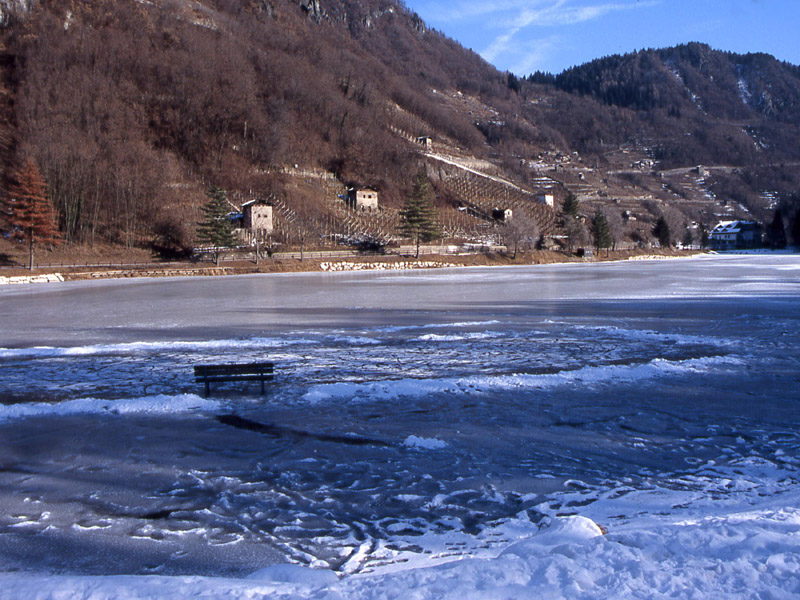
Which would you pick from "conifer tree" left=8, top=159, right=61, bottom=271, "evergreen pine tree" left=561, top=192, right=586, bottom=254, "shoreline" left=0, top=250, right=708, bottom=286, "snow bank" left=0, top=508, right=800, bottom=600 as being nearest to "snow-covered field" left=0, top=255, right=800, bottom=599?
"snow bank" left=0, top=508, right=800, bottom=600

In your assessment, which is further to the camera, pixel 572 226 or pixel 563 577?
pixel 572 226

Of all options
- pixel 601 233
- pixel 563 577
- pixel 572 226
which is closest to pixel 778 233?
pixel 601 233

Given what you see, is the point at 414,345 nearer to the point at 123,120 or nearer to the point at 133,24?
the point at 123,120

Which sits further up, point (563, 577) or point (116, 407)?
point (563, 577)

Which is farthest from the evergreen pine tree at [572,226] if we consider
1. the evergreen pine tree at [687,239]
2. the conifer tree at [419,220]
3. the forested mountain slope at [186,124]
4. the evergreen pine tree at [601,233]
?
the evergreen pine tree at [687,239]

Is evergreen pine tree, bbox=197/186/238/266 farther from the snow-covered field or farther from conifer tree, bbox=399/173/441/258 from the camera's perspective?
the snow-covered field

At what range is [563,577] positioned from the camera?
434 centimetres

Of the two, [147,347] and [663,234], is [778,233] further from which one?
[147,347]

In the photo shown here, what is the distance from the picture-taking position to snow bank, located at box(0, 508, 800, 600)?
4176 millimetres

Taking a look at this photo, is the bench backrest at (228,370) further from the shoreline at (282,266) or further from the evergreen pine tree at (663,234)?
the evergreen pine tree at (663,234)

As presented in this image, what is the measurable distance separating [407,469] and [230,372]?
4467mm

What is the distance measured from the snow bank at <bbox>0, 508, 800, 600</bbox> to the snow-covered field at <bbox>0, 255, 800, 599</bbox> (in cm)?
2

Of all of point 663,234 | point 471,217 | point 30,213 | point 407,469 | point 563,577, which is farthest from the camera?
point 663,234

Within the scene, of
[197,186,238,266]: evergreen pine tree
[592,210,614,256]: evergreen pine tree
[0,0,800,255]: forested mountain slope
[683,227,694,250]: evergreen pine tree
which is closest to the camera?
[197,186,238,266]: evergreen pine tree
